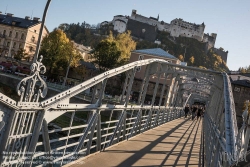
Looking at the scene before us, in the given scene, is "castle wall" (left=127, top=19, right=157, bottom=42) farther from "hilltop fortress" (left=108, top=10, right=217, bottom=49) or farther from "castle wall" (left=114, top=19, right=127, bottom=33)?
"hilltop fortress" (left=108, top=10, right=217, bottom=49)

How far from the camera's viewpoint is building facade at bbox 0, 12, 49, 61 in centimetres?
5519

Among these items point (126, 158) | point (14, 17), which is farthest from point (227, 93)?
point (14, 17)

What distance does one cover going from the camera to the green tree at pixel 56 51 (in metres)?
43.2

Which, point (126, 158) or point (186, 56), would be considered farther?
point (186, 56)

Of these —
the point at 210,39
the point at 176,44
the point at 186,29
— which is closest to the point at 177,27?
the point at 186,29

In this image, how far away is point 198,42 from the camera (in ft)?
405

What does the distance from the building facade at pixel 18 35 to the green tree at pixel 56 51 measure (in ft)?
34.3

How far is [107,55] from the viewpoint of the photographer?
167 feet

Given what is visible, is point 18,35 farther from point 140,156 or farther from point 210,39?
point 210,39

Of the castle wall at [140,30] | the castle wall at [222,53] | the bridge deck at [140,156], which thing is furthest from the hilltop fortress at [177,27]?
the bridge deck at [140,156]

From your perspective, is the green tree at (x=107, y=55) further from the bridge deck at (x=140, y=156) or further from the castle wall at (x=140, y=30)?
the castle wall at (x=140, y=30)

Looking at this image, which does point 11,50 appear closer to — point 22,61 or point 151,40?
point 22,61

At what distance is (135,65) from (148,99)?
41.3 metres

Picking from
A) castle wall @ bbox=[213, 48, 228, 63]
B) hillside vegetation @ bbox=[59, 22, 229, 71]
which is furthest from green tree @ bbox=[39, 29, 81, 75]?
castle wall @ bbox=[213, 48, 228, 63]
